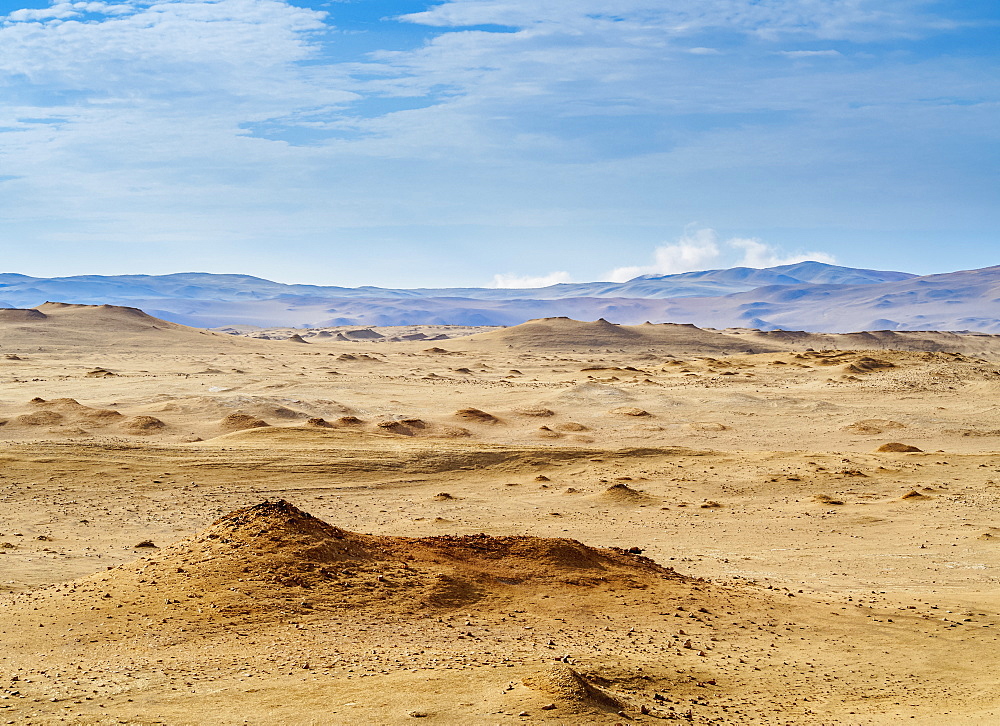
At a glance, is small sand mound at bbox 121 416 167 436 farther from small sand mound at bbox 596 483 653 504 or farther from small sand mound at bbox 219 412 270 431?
small sand mound at bbox 596 483 653 504

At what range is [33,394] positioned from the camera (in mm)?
38312

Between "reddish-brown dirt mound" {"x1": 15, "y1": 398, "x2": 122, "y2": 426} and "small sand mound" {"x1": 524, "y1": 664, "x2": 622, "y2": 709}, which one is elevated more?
"small sand mound" {"x1": 524, "y1": 664, "x2": 622, "y2": 709}

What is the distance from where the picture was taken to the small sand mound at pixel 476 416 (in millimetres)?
33531

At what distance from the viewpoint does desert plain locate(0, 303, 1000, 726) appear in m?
7.70

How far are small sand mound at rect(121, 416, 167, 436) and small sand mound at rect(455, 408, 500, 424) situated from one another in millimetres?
10634

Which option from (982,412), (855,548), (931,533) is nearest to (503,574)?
(855,548)

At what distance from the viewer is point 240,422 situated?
97.7ft

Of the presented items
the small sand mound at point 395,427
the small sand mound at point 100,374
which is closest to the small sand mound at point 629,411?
the small sand mound at point 395,427

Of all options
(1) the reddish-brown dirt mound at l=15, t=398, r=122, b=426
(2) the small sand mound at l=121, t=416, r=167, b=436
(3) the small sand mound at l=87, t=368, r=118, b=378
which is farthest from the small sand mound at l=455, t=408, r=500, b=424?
(3) the small sand mound at l=87, t=368, r=118, b=378

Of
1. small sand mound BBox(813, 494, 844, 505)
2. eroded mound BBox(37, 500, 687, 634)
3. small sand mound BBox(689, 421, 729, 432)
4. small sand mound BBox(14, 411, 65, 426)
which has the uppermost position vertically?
eroded mound BBox(37, 500, 687, 634)

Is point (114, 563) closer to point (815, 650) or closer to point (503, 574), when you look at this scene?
point (503, 574)

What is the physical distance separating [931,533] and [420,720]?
13538 millimetres

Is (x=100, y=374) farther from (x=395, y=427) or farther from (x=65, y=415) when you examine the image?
(x=395, y=427)

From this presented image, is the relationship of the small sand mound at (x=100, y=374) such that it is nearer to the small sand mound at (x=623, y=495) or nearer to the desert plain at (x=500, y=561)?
the desert plain at (x=500, y=561)
